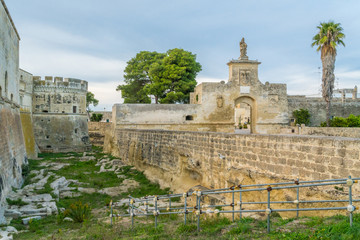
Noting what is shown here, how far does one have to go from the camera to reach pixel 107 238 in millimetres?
6297

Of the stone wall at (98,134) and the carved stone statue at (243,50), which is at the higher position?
the carved stone statue at (243,50)

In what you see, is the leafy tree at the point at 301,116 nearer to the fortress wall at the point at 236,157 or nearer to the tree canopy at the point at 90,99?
the fortress wall at the point at 236,157

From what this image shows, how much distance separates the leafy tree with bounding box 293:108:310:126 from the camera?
1132 inches

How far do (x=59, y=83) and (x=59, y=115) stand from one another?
3.16 meters

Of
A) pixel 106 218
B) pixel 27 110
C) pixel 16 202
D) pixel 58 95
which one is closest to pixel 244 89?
pixel 58 95

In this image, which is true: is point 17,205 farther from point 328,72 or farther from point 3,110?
point 328,72

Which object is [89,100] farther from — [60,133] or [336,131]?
[336,131]

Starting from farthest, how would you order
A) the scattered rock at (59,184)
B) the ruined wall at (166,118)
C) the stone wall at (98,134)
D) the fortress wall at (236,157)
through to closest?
the stone wall at (98,134)
the ruined wall at (166,118)
the scattered rock at (59,184)
the fortress wall at (236,157)

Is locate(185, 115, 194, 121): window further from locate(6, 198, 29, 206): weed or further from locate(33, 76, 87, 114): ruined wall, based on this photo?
locate(6, 198, 29, 206): weed

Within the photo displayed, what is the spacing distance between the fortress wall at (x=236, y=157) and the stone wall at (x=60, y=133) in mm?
15053

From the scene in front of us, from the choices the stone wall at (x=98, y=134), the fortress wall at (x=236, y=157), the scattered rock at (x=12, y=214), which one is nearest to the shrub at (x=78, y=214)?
the scattered rock at (x=12, y=214)

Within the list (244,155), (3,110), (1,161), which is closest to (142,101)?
(3,110)

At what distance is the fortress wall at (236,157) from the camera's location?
557 centimetres

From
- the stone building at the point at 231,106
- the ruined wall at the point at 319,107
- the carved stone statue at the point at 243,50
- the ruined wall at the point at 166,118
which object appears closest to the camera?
the ruined wall at the point at 166,118
